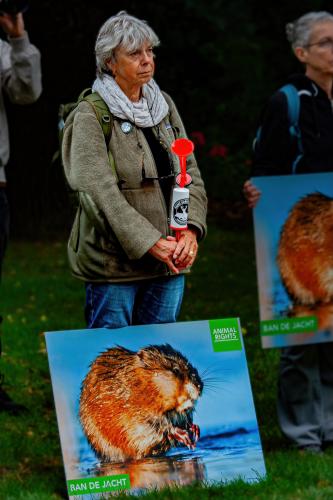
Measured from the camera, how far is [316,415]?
5762 mm

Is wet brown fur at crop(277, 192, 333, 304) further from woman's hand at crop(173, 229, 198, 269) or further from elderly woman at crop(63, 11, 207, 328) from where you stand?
woman's hand at crop(173, 229, 198, 269)

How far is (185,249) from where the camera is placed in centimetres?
454

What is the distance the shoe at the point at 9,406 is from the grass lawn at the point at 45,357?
6 cm

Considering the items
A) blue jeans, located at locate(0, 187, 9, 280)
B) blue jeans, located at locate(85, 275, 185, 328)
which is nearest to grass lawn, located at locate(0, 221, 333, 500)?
blue jeans, located at locate(85, 275, 185, 328)

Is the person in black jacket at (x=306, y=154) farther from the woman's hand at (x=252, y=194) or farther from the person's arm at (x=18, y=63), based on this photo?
the person's arm at (x=18, y=63)

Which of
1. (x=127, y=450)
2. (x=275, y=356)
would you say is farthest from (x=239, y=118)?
(x=127, y=450)

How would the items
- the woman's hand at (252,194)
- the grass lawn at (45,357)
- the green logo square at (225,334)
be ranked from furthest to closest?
1. the woman's hand at (252,194)
2. the grass lawn at (45,357)
3. the green logo square at (225,334)

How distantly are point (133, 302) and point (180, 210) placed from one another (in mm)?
528

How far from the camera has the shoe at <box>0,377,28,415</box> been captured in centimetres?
655

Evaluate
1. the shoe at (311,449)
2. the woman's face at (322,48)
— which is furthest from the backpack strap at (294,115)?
the shoe at (311,449)

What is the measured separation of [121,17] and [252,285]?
6.39 metres

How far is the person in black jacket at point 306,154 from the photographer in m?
5.48

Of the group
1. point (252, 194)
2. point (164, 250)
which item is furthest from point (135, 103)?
point (252, 194)

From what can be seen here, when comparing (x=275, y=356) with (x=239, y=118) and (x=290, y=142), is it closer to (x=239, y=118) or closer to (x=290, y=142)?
(x=290, y=142)
